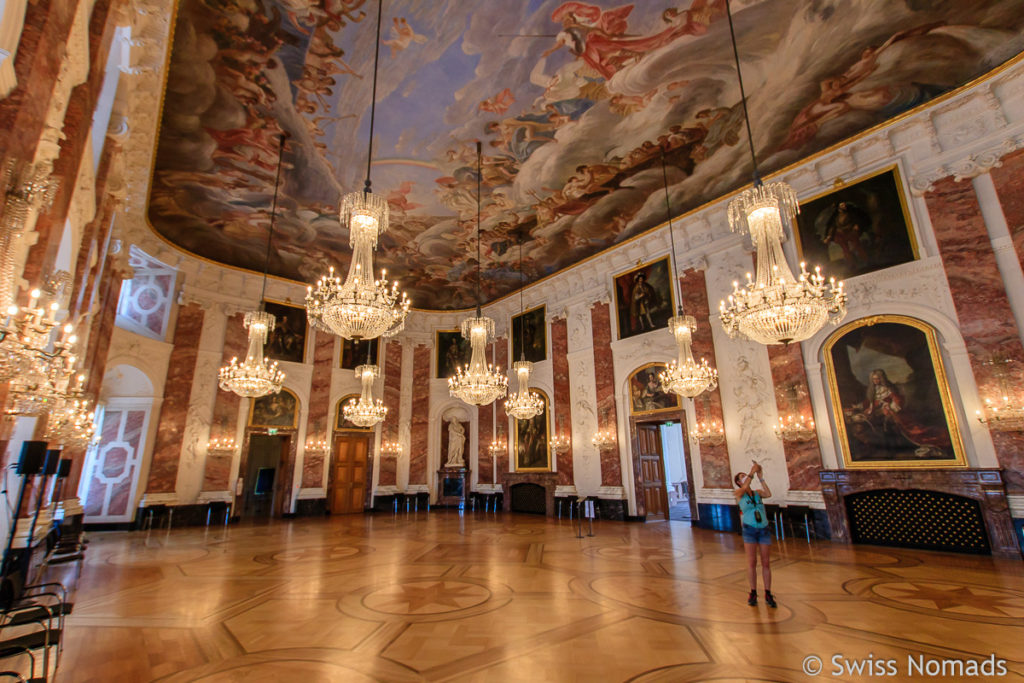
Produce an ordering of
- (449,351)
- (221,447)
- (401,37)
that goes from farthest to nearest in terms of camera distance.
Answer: (449,351), (221,447), (401,37)

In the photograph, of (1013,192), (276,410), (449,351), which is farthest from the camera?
(449,351)

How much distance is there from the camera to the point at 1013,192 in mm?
7785

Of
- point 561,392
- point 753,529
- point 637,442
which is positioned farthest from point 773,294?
point 561,392

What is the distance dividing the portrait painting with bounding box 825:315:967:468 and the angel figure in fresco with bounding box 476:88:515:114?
26.3ft

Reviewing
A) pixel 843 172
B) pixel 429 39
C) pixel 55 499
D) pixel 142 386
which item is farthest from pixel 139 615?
pixel 843 172

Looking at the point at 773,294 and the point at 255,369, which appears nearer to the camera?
the point at 773,294

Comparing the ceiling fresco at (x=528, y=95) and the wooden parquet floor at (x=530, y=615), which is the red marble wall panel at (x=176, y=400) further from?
the wooden parquet floor at (x=530, y=615)

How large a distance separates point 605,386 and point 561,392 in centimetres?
175

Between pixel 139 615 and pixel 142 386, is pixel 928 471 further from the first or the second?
pixel 142 386

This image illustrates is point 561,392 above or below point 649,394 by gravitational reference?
above

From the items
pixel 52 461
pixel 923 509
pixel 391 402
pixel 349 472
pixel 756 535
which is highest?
pixel 391 402

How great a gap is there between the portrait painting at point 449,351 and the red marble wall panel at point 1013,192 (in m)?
15.2

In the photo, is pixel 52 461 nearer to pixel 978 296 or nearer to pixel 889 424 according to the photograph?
pixel 889 424

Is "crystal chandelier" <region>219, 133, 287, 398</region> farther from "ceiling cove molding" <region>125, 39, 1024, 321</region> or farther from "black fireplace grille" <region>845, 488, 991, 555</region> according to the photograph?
"black fireplace grille" <region>845, 488, 991, 555</region>
